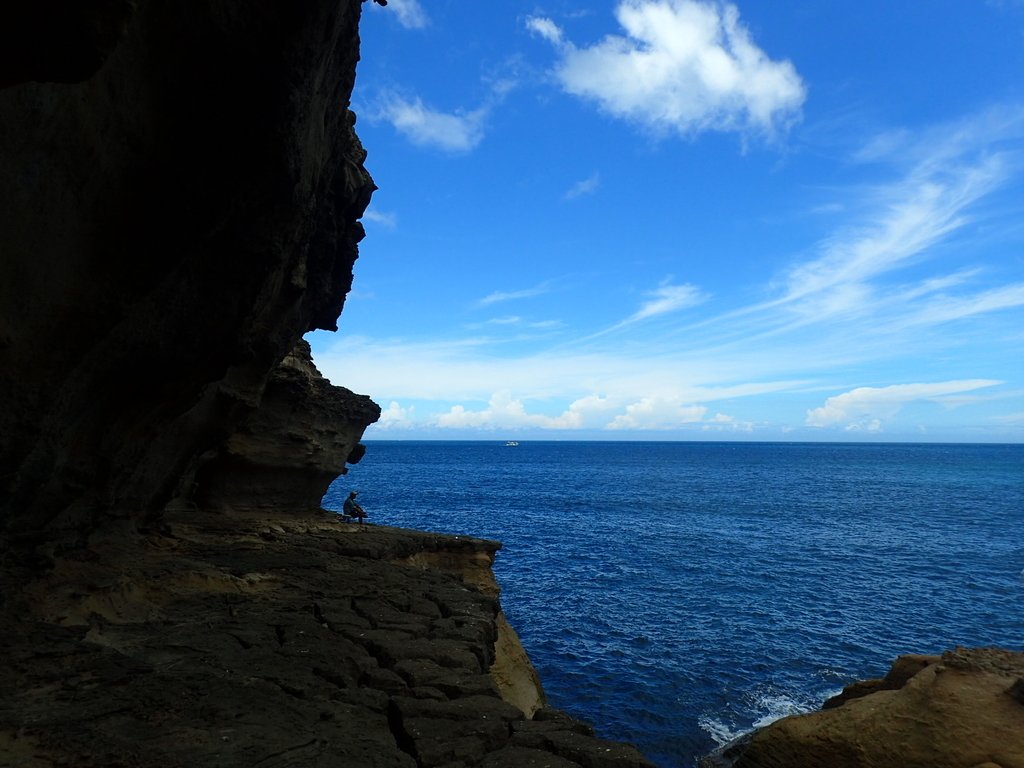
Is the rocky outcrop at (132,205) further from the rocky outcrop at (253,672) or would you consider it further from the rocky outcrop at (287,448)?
the rocky outcrop at (287,448)

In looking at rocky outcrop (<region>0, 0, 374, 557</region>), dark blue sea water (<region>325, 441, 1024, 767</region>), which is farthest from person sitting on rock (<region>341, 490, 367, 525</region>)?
rocky outcrop (<region>0, 0, 374, 557</region>)

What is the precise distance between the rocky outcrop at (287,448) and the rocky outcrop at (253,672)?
619 cm

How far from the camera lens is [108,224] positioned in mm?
8023

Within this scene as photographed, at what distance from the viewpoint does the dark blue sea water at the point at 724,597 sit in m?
19.3

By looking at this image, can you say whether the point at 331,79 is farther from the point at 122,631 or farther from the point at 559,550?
the point at 559,550

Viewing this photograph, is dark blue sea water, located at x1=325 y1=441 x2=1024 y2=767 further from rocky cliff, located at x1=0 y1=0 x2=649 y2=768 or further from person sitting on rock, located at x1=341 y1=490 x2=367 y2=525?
rocky cliff, located at x1=0 y1=0 x2=649 y2=768

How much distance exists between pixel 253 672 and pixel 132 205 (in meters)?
6.20

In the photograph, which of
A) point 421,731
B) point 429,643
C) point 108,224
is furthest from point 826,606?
point 108,224

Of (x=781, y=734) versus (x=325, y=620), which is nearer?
(x=325, y=620)

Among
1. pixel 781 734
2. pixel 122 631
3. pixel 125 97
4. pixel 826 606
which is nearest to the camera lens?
pixel 125 97

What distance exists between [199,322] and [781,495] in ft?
263

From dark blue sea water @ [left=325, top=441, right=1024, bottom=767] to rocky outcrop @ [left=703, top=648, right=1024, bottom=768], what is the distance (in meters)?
4.49

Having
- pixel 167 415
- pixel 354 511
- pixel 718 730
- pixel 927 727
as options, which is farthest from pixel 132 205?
pixel 354 511

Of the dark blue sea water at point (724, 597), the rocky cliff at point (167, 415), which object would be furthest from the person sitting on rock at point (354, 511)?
the rocky cliff at point (167, 415)
